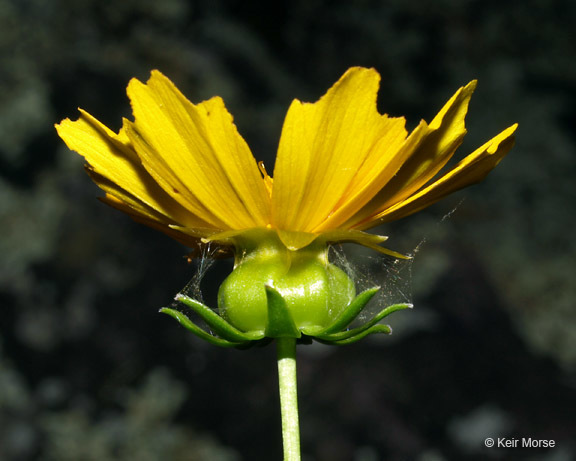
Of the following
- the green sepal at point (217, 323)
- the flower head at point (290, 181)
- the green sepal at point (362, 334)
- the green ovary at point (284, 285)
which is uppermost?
the flower head at point (290, 181)

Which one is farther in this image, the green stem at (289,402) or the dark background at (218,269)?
the dark background at (218,269)

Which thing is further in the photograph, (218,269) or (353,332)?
(218,269)

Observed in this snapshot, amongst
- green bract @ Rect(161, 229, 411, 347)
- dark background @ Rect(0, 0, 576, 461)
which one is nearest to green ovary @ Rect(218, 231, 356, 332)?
green bract @ Rect(161, 229, 411, 347)

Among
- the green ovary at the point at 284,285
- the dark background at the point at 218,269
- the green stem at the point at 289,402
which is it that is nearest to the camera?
the green stem at the point at 289,402

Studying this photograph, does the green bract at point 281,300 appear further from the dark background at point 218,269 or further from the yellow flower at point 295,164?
the dark background at point 218,269

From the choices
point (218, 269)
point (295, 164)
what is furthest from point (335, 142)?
point (218, 269)

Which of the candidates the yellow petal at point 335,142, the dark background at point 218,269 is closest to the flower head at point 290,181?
the yellow petal at point 335,142

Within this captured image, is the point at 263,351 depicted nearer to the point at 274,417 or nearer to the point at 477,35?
the point at 274,417

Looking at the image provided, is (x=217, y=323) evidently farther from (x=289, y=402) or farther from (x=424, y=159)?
(x=424, y=159)

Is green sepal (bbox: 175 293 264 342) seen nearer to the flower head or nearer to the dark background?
the flower head
